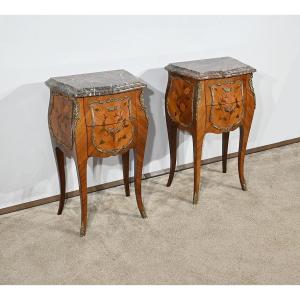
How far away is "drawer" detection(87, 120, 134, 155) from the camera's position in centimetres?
240

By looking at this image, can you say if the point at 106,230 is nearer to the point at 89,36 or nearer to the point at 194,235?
the point at 194,235

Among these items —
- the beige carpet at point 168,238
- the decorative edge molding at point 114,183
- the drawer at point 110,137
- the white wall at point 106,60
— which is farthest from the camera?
the decorative edge molding at point 114,183

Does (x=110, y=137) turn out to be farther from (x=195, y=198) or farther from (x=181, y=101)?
(x=195, y=198)

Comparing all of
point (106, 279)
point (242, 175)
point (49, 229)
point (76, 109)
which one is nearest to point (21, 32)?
point (76, 109)

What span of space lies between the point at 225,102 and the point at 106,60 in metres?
0.74

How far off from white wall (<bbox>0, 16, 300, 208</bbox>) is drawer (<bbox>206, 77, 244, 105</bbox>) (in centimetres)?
50

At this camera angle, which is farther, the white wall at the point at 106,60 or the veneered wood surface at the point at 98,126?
the white wall at the point at 106,60

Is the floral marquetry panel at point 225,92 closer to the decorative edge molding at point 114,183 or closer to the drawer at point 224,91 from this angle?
the drawer at point 224,91

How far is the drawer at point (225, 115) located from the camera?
108 inches

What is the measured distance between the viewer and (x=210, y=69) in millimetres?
2715

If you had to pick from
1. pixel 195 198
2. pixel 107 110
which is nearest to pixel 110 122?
pixel 107 110

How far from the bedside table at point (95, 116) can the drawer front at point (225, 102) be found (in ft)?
1.35

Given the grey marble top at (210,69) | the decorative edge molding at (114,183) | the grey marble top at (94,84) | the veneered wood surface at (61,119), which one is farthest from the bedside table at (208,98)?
the veneered wood surface at (61,119)

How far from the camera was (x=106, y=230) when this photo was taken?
2.66 metres
